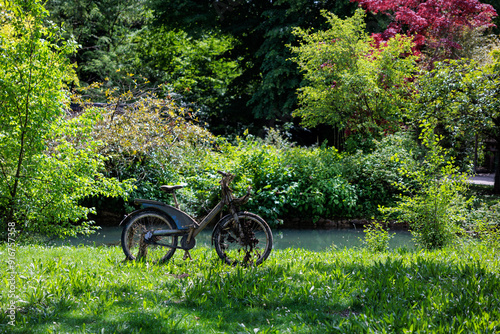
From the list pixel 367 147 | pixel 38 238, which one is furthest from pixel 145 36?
pixel 38 238

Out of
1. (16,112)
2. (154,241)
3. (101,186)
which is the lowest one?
(154,241)

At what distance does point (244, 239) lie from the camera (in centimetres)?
502

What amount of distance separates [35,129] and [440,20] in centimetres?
1175

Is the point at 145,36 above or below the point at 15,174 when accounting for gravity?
above

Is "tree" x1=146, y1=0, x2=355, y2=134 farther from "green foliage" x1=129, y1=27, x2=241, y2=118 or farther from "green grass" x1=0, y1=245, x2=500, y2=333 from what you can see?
"green grass" x1=0, y1=245, x2=500, y2=333

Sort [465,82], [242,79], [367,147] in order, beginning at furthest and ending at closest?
1. [242,79]
2. [367,147]
3. [465,82]

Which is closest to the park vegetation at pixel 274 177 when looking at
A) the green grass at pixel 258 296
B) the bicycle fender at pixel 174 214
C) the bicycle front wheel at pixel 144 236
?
the green grass at pixel 258 296

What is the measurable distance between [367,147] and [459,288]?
8788 mm

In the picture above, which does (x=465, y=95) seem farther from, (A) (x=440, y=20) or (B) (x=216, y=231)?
(B) (x=216, y=231)

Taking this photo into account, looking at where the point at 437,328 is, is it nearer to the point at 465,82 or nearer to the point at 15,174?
the point at 15,174

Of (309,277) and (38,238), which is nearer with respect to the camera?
(309,277)

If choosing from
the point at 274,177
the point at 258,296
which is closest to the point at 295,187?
the point at 274,177

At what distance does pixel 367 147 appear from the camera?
41.0ft

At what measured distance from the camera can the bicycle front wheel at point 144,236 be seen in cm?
520
